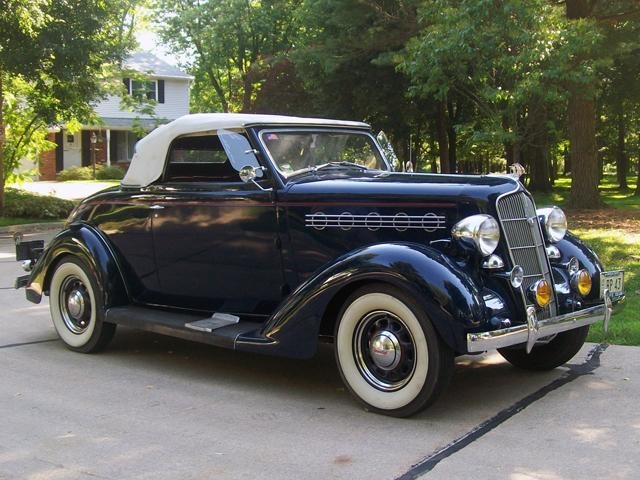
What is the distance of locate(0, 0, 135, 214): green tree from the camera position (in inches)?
645

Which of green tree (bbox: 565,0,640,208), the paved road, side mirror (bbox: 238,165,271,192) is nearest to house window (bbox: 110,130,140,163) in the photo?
green tree (bbox: 565,0,640,208)

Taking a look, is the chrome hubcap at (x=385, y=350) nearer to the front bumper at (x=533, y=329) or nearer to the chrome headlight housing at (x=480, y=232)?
the front bumper at (x=533, y=329)

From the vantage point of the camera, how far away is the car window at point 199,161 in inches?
237

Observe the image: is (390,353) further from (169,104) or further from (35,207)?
(169,104)

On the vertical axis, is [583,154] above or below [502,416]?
above

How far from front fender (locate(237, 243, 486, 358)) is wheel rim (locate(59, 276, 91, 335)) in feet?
6.56

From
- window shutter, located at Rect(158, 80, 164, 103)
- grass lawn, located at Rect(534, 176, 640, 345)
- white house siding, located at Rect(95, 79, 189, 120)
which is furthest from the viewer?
window shutter, located at Rect(158, 80, 164, 103)

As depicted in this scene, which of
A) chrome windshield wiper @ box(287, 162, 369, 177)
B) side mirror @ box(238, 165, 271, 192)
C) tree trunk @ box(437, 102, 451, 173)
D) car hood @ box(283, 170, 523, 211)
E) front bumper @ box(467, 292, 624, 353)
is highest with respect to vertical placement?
tree trunk @ box(437, 102, 451, 173)

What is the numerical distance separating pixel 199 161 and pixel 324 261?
5.57 feet

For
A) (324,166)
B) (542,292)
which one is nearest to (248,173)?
(324,166)

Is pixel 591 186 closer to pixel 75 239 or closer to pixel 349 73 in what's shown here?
pixel 349 73

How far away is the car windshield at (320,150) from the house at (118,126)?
36.4 m

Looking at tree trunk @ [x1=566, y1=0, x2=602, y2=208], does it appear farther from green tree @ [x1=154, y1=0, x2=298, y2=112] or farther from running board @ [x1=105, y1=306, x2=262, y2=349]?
green tree @ [x1=154, y1=0, x2=298, y2=112]

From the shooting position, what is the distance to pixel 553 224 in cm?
538
